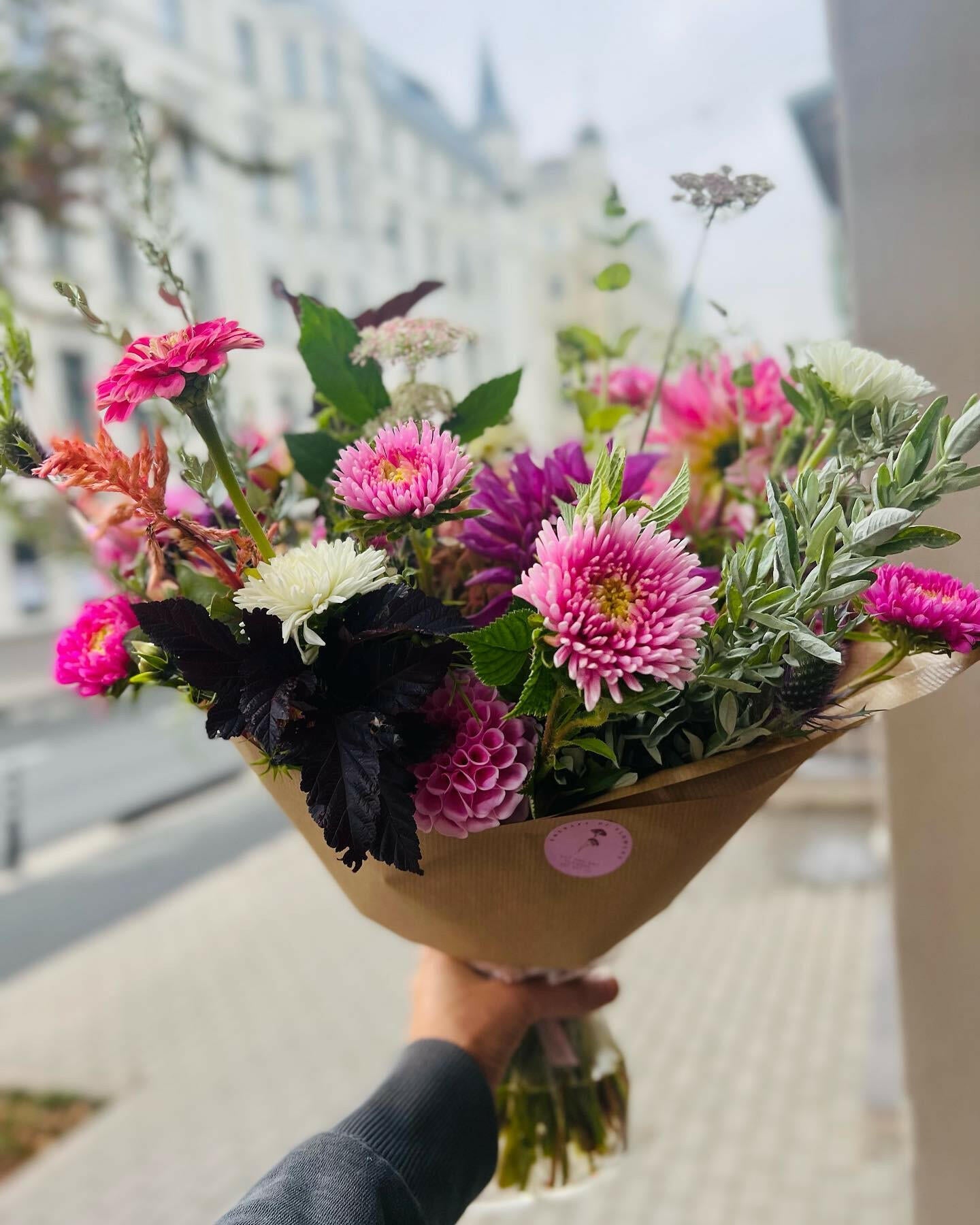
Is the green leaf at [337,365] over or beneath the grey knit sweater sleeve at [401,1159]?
over

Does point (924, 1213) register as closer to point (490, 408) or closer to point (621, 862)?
point (621, 862)

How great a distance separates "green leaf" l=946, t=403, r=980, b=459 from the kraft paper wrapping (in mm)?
106

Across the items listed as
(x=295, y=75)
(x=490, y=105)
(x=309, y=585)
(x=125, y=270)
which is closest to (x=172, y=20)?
(x=295, y=75)

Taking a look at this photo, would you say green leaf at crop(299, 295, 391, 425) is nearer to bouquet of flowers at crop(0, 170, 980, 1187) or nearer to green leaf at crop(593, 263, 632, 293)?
bouquet of flowers at crop(0, 170, 980, 1187)

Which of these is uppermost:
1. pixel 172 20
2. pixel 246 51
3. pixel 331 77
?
pixel 172 20

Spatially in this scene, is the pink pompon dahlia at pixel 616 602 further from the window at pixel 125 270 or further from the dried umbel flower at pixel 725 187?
the window at pixel 125 270

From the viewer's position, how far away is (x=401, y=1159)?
2.07 ft

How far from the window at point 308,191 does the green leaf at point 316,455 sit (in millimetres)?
4550

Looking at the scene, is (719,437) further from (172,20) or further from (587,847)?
(172,20)

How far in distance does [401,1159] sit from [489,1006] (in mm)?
135

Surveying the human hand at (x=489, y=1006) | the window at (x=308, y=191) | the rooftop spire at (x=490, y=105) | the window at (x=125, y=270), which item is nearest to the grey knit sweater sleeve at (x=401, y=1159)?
the human hand at (x=489, y=1006)

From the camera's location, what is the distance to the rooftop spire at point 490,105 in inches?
168

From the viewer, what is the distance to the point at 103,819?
366cm

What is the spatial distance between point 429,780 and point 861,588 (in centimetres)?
23
